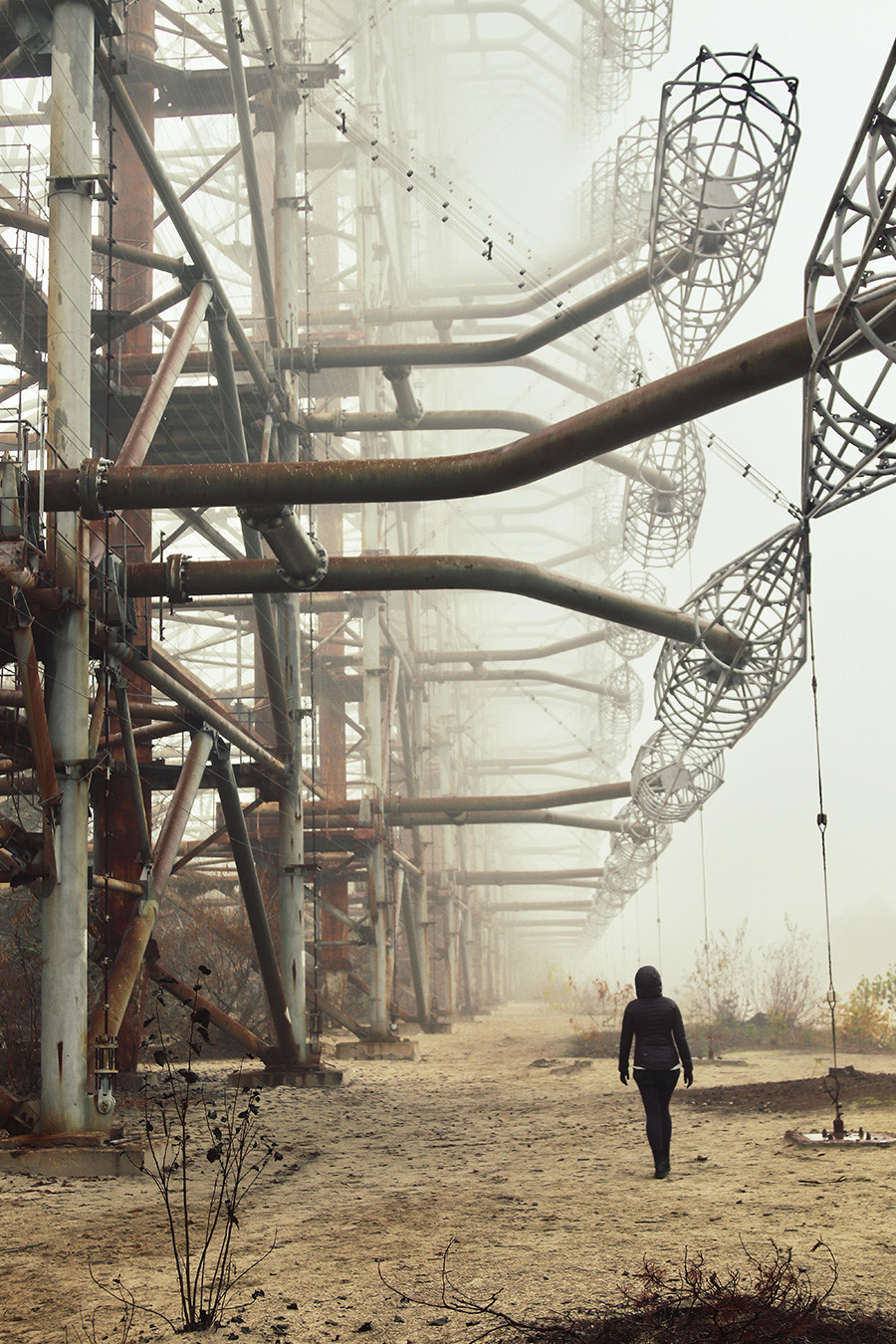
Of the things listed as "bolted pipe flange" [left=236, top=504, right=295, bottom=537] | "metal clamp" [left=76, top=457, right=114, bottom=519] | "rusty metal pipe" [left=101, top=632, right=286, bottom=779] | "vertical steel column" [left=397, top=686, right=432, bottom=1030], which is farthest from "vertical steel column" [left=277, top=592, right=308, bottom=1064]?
"vertical steel column" [left=397, top=686, right=432, bottom=1030]

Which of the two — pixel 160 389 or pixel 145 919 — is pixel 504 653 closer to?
pixel 160 389

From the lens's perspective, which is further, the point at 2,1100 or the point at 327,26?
the point at 327,26

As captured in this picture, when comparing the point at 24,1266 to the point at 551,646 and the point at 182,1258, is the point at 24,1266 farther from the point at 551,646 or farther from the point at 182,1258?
the point at 551,646

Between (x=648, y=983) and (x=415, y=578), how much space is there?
3787mm

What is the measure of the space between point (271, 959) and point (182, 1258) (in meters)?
7.86

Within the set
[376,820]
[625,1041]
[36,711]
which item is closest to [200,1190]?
[625,1041]

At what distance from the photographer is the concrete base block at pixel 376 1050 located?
1886 cm

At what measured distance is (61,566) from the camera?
27.0 feet

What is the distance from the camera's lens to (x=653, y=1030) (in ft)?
25.9

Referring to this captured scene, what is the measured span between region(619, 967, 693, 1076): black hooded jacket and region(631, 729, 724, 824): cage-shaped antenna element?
5.99 meters

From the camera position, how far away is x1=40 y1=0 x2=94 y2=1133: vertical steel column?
7.95 metres

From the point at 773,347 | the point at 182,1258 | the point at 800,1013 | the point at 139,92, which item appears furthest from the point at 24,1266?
the point at 800,1013

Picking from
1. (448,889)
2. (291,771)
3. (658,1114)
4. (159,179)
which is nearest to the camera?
(658,1114)

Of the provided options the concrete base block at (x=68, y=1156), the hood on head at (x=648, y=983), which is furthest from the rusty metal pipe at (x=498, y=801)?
the concrete base block at (x=68, y=1156)
